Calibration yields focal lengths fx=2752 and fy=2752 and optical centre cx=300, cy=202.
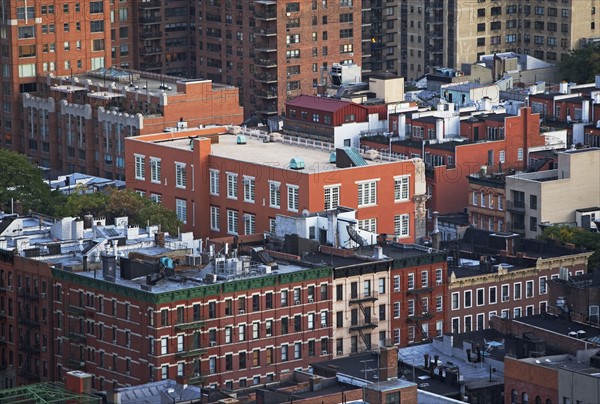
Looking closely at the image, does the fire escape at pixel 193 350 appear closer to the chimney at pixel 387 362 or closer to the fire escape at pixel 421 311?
the chimney at pixel 387 362

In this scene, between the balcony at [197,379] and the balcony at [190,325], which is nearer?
the balcony at [197,379]

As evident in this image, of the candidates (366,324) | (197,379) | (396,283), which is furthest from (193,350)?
(396,283)

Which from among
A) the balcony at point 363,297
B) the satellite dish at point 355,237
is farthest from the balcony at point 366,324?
the satellite dish at point 355,237

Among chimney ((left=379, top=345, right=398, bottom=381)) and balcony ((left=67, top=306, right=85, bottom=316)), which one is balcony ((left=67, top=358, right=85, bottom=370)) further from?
chimney ((left=379, top=345, right=398, bottom=381))

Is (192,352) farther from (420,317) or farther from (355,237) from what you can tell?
(355,237)

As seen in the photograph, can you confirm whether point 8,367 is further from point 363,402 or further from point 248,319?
point 363,402
